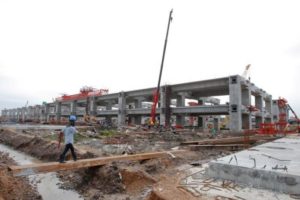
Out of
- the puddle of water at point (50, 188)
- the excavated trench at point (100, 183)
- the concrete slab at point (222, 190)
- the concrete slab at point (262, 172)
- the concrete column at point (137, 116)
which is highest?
the concrete column at point (137, 116)

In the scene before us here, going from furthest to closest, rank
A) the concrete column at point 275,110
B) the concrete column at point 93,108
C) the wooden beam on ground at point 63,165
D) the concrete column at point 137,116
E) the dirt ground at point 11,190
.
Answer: the concrete column at point 93,108 < the concrete column at point 275,110 < the concrete column at point 137,116 < the dirt ground at point 11,190 < the wooden beam on ground at point 63,165

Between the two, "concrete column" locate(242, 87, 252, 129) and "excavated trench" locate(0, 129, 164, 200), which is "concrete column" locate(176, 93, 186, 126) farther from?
"excavated trench" locate(0, 129, 164, 200)

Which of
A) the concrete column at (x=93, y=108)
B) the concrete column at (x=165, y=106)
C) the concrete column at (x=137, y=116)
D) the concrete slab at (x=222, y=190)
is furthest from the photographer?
the concrete column at (x=93, y=108)

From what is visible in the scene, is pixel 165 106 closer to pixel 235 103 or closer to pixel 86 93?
pixel 235 103

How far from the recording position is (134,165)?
954 centimetres

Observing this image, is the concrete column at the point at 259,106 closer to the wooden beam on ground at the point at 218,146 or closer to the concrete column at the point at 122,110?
the concrete column at the point at 122,110

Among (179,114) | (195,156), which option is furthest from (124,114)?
(195,156)

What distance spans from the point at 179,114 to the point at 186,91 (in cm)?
419

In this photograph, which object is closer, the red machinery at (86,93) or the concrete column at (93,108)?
the red machinery at (86,93)

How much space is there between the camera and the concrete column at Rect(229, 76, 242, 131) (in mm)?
30922

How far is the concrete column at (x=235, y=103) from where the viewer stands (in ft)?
101

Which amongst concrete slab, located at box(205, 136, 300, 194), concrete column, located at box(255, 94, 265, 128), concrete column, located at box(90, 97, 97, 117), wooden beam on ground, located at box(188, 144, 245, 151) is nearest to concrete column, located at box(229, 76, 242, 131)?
concrete column, located at box(255, 94, 265, 128)

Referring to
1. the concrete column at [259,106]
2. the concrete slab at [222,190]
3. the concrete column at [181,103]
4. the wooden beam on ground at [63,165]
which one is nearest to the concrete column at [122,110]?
the concrete column at [181,103]

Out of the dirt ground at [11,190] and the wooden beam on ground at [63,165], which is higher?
the wooden beam on ground at [63,165]
